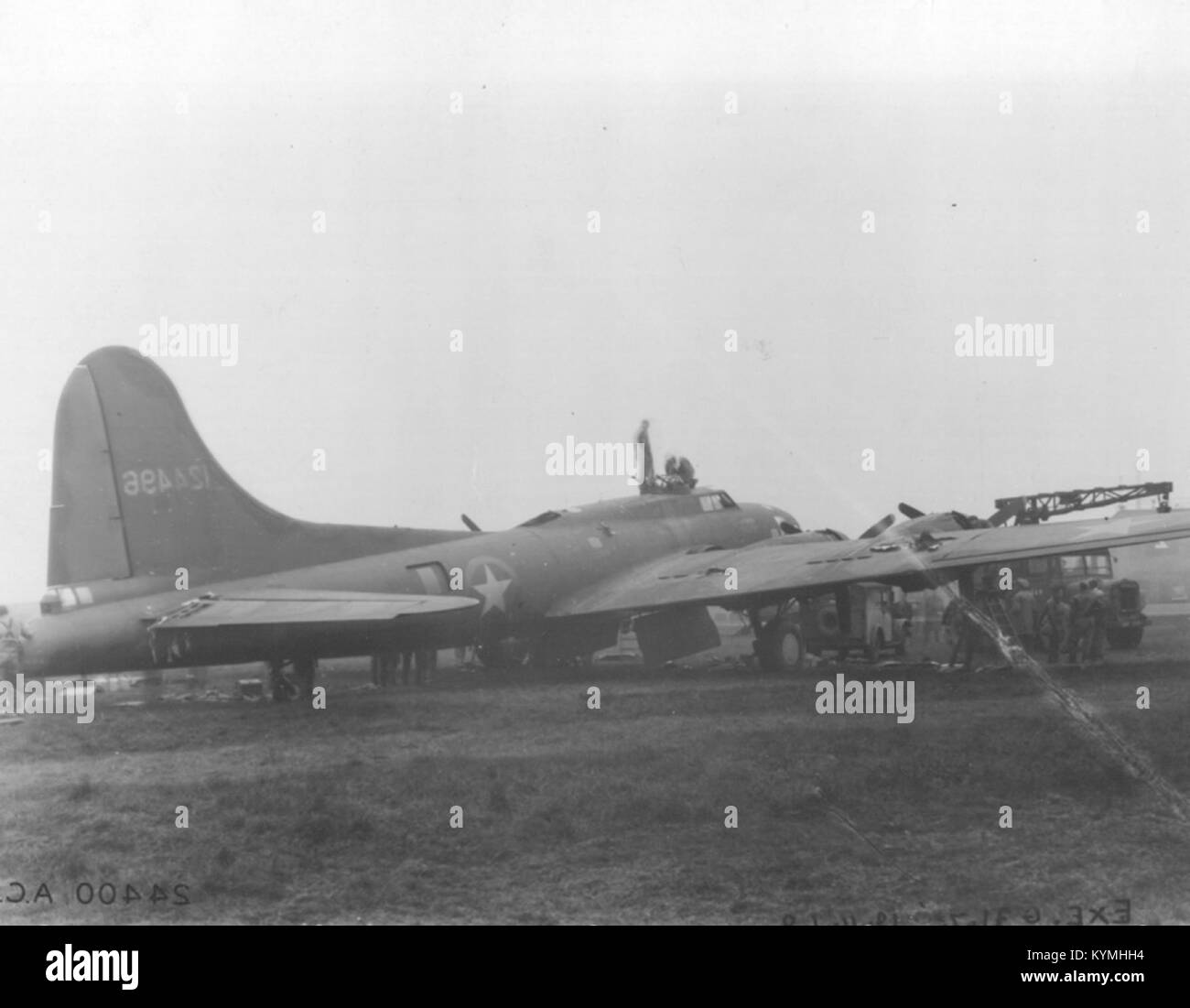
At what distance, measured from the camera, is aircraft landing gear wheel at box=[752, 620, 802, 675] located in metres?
17.4

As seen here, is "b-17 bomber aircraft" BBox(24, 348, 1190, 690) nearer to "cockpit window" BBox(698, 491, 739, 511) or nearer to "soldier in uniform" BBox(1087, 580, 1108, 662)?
"soldier in uniform" BBox(1087, 580, 1108, 662)

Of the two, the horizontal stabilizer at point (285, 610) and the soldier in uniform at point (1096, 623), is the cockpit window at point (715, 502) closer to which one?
the soldier in uniform at point (1096, 623)

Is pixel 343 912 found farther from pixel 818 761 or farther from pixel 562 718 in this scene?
pixel 818 761

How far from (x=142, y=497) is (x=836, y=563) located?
9.38m

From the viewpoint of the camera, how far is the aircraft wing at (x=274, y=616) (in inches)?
480

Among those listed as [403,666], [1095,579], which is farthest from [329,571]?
[1095,579]

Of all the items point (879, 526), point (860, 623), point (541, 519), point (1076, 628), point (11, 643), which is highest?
point (541, 519)

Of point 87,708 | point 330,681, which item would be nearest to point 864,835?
point 330,681

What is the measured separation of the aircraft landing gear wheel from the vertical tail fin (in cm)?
723

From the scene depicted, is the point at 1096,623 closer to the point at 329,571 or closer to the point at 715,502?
the point at 715,502

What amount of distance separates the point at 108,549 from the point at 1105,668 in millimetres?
12210

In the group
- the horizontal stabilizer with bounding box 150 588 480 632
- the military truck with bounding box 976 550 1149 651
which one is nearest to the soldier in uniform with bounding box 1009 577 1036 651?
the military truck with bounding box 976 550 1149 651

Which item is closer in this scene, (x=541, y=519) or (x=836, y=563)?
(x=836, y=563)

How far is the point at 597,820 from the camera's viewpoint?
1014 cm
